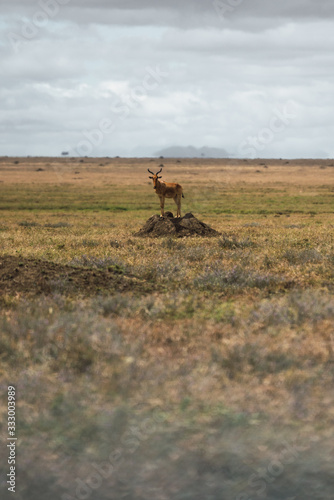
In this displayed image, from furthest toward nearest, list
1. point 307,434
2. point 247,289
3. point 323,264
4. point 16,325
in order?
point 323,264
point 247,289
point 16,325
point 307,434

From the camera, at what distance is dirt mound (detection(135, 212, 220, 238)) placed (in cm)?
2472

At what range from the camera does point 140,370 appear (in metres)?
7.61

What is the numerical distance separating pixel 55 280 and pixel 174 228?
38.8 ft

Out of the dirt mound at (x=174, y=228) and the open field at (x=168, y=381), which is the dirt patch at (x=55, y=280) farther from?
the dirt mound at (x=174, y=228)

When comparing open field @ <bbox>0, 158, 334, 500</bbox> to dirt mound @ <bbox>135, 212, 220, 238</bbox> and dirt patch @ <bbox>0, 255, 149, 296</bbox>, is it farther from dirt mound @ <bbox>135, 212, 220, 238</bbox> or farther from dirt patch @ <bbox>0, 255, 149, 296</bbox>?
dirt mound @ <bbox>135, 212, 220, 238</bbox>

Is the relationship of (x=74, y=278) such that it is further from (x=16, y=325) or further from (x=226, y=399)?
(x=226, y=399)

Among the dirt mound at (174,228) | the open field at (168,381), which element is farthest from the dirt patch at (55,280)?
the dirt mound at (174,228)

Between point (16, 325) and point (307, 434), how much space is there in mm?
4788

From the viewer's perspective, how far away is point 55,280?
523 inches

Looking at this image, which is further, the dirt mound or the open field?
the dirt mound

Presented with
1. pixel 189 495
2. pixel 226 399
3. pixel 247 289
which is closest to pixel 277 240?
pixel 247 289

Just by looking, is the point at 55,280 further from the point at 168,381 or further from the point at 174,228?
the point at 174,228

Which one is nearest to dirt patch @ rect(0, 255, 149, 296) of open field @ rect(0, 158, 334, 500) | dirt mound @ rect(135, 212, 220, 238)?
open field @ rect(0, 158, 334, 500)

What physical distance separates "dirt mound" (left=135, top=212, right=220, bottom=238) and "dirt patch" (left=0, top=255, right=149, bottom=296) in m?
9.98
